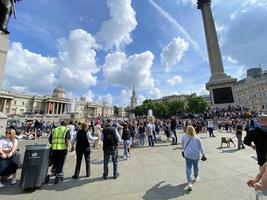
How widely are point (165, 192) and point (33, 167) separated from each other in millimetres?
3868

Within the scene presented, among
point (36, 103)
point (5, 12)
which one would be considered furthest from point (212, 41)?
point (36, 103)

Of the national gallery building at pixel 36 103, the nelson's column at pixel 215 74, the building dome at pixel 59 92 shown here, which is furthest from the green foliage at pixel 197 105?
the building dome at pixel 59 92

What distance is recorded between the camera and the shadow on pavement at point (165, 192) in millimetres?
4520

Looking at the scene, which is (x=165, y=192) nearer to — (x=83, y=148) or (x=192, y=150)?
(x=192, y=150)

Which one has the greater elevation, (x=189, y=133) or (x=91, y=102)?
(x=91, y=102)

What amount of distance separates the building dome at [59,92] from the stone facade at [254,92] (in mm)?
108440

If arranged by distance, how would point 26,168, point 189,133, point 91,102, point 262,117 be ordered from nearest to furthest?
point 262,117 < point 26,168 < point 189,133 < point 91,102

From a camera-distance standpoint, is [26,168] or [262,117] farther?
[26,168]

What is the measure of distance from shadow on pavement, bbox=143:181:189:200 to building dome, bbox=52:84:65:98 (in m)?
126

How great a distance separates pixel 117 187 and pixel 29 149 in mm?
2877

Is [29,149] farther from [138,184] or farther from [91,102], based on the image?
[91,102]

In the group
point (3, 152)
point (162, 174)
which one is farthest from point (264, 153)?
point (3, 152)

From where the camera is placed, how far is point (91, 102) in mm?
145125

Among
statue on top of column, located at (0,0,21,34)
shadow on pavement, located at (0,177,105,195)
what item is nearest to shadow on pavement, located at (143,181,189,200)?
shadow on pavement, located at (0,177,105,195)
